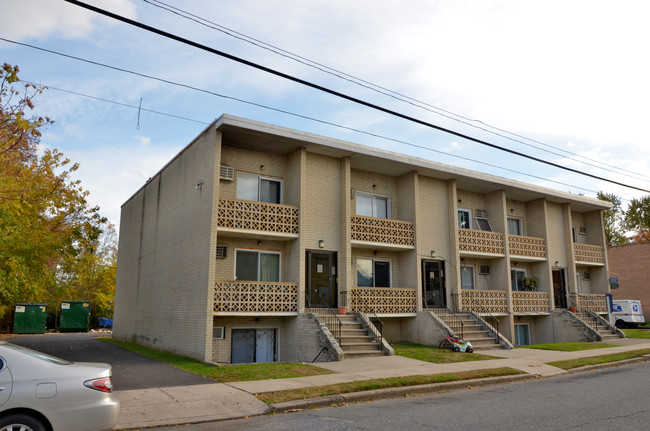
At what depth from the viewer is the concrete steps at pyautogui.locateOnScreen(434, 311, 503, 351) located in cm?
1903

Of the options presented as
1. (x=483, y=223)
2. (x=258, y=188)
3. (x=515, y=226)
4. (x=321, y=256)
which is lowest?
(x=321, y=256)

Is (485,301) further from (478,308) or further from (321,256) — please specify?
(321,256)

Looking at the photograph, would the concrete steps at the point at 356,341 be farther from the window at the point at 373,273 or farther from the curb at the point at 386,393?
the curb at the point at 386,393

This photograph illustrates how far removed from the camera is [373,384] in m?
10.9

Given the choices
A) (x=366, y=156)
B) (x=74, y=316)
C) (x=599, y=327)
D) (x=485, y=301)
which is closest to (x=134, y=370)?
(x=366, y=156)

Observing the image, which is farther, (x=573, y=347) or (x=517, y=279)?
(x=517, y=279)

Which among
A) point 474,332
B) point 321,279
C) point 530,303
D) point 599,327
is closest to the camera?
point 321,279

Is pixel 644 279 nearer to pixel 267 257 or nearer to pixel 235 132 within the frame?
pixel 267 257

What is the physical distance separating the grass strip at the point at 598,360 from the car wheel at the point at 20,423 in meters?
13.8

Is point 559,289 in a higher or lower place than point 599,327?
higher

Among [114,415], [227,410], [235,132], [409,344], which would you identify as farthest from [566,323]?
[114,415]

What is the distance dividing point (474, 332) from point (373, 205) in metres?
6.66

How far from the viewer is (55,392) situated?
580 centimetres

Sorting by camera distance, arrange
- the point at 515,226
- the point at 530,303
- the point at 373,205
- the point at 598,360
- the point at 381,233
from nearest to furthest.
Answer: the point at 598,360 < the point at 381,233 < the point at 373,205 < the point at 530,303 < the point at 515,226
